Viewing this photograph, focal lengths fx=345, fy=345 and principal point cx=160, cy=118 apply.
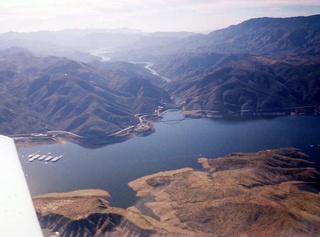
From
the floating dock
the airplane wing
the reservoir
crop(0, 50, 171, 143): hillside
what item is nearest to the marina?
the floating dock

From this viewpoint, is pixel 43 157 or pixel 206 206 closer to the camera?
pixel 206 206

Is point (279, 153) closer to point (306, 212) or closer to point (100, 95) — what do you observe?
point (306, 212)

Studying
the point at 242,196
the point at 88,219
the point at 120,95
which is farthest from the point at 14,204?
the point at 120,95

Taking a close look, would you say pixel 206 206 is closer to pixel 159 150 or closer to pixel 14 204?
pixel 159 150

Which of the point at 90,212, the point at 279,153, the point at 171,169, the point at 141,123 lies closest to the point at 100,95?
the point at 141,123

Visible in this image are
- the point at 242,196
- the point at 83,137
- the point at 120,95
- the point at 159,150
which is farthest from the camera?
the point at 120,95

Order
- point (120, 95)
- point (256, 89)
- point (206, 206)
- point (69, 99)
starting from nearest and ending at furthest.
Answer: point (206, 206) < point (69, 99) < point (256, 89) < point (120, 95)

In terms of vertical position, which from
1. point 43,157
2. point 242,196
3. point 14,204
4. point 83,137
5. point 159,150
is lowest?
point 43,157

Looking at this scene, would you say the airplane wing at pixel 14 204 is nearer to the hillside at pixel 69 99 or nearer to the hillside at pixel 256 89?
the hillside at pixel 69 99
